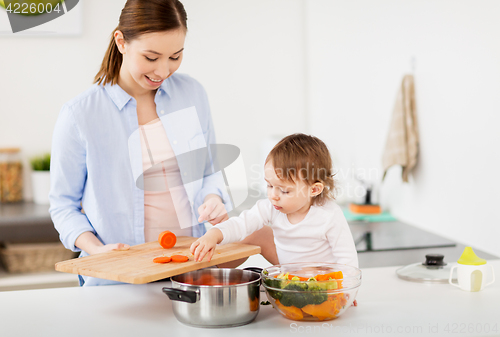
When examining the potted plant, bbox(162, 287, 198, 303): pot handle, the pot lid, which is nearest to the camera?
bbox(162, 287, 198, 303): pot handle

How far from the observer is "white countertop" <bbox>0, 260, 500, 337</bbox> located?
32.2 inches

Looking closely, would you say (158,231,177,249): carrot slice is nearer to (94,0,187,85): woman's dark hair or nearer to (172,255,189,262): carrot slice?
(172,255,189,262): carrot slice

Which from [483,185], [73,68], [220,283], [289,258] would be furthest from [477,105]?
[73,68]

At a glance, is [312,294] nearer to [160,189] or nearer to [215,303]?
[215,303]

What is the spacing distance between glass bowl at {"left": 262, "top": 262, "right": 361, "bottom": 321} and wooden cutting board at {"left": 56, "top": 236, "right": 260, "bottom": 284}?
5.0 inches

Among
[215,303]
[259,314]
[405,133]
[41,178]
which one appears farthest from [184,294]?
[41,178]

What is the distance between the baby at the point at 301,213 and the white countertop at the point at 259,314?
0.39 ft

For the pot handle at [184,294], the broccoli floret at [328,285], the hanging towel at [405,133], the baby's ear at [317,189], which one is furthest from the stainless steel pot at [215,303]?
the hanging towel at [405,133]

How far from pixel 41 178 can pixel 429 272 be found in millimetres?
2087

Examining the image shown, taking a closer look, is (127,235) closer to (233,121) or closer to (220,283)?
(220,283)

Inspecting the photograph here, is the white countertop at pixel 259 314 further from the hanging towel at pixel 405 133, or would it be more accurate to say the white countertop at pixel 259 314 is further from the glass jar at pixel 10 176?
the glass jar at pixel 10 176

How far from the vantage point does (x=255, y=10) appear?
274 cm

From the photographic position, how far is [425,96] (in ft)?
6.15

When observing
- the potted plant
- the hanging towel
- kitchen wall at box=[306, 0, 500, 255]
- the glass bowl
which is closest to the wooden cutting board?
the glass bowl
